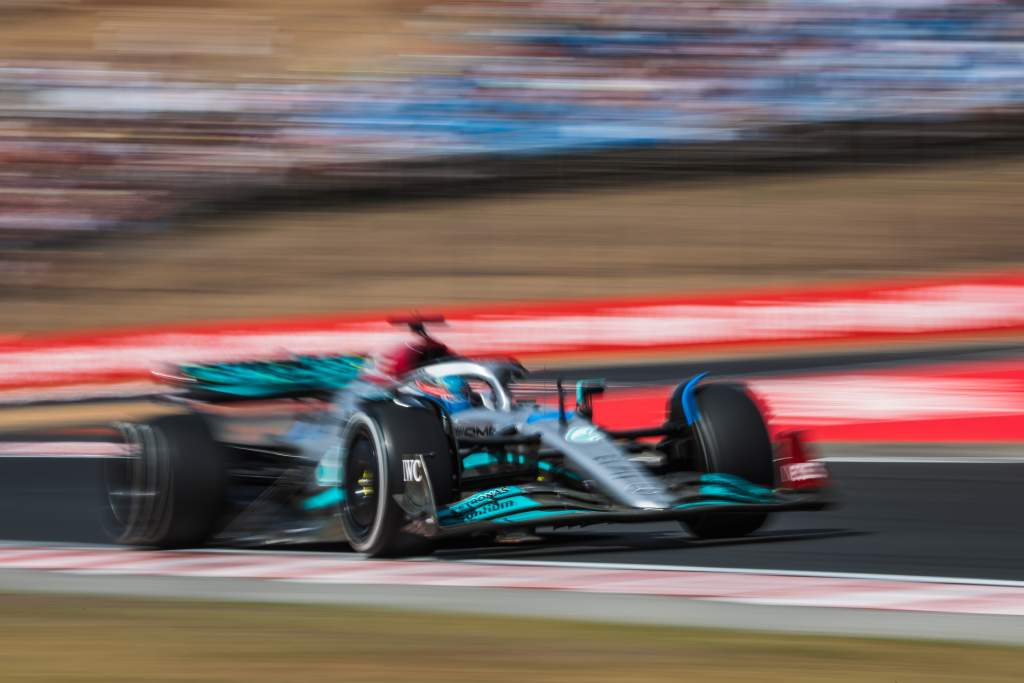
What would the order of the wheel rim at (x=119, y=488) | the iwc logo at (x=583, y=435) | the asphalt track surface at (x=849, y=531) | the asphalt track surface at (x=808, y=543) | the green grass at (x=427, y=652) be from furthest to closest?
the wheel rim at (x=119, y=488) < the iwc logo at (x=583, y=435) < the asphalt track surface at (x=849, y=531) < the asphalt track surface at (x=808, y=543) < the green grass at (x=427, y=652)

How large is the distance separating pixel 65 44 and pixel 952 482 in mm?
23312

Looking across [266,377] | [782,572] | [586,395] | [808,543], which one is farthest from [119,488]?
[782,572]

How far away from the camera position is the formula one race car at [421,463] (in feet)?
21.2

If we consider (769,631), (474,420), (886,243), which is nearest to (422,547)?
(474,420)

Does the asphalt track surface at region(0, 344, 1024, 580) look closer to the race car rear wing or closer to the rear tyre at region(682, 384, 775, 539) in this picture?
the rear tyre at region(682, 384, 775, 539)

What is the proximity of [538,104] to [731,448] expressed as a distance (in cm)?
1558

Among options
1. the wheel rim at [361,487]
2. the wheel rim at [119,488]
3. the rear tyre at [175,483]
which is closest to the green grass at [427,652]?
the wheel rim at [361,487]

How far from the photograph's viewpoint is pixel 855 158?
2150 centimetres

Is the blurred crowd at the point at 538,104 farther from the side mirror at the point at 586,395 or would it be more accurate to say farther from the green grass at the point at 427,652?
the green grass at the point at 427,652

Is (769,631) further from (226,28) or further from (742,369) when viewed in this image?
(226,28)

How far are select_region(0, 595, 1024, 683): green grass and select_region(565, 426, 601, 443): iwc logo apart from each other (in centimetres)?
156

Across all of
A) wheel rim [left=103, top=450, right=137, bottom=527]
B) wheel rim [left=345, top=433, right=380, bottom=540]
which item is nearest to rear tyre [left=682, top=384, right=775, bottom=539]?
wheel rim [left=345, top=433, right=380, bottom=540]

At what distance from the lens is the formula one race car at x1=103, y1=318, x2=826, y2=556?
21.2 ft

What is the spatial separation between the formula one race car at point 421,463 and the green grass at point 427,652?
116 centimetres
